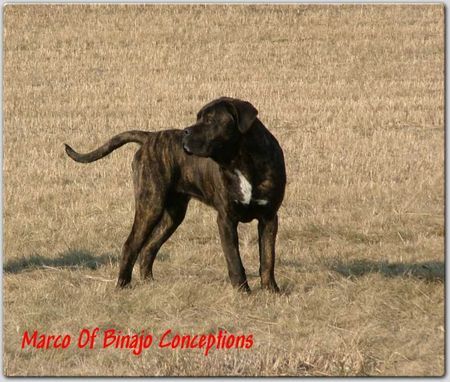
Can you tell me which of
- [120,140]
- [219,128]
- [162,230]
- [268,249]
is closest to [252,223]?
[162,230]

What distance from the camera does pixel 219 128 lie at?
8.58 m

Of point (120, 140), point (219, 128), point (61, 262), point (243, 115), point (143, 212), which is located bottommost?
point (61, 262)

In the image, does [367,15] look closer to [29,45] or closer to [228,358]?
[29,45]

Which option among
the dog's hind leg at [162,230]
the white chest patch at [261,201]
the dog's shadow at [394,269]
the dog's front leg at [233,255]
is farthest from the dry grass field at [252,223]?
the white chest patch at [261,201]

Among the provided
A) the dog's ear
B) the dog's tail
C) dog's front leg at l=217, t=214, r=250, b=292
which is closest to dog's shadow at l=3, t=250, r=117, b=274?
the dog's tail

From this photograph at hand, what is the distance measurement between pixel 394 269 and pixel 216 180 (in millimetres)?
2228

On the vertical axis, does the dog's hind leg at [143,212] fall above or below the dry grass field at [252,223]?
above

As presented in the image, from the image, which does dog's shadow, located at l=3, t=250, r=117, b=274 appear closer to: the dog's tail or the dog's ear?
the dog's tail

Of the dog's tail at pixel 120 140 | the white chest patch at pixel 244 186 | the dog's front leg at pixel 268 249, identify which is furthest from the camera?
the dog's tail at pixel 120 140

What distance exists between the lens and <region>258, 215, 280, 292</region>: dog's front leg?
8969mm

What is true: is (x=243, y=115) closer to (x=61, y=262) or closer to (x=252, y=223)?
(x=61, y=262)

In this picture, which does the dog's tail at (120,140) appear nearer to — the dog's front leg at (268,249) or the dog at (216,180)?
the dog at (216,180)

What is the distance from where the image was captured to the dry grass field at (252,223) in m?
7.85

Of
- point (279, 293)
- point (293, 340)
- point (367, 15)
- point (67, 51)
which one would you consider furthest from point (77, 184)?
point (367, 15)
